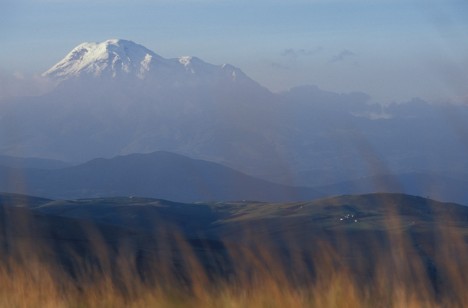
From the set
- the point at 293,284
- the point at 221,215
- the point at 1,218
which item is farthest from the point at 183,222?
the point at 293,284

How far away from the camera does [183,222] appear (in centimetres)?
8338

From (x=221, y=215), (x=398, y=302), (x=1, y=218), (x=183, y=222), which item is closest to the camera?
(x=398, y=302)

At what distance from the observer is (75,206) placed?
84125 mm

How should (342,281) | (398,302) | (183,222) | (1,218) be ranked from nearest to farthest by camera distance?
1. (398,302)
2. (342,281)
3. (1,218)
4. (183,222)

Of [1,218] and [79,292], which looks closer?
[79,292]

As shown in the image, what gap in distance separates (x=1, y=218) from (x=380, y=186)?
19083 millimetres

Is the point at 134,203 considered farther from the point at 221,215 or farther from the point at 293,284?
the point at 293,284

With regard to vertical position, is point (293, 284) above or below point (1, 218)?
below

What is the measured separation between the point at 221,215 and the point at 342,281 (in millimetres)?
82668

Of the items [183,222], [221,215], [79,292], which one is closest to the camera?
[79,292]

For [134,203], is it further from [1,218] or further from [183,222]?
[1,218]

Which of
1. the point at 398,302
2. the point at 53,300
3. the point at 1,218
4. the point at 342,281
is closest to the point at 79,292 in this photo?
the point at 53,300

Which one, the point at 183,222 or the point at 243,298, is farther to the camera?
the point at 183,222

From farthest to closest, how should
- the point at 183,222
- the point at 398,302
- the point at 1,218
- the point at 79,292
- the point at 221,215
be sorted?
the point at 221,215 < the point at 183,222 < the point at 1,218 < the point at 79,292 < the point at 398,302
